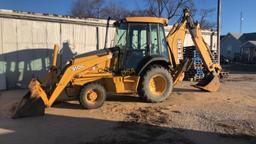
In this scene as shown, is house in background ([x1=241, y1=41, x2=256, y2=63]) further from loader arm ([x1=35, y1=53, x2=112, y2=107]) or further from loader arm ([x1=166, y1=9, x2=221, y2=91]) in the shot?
loader arm ([x1=35, y1=53, x2=112, y2=107])

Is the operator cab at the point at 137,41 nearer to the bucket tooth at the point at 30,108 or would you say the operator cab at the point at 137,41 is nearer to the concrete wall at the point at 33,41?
the bucket tooth at the point at 30,108

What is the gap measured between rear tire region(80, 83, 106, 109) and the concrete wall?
5.37 m

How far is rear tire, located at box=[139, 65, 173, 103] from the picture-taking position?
1054 centimetres

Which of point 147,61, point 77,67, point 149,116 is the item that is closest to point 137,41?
point 147,61

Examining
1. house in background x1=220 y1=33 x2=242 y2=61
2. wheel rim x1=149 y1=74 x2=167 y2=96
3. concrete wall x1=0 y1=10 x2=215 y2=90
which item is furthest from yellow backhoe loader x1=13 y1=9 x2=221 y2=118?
house in background x1=220 y1=33 x2=242 y2=61

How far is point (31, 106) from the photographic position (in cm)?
880

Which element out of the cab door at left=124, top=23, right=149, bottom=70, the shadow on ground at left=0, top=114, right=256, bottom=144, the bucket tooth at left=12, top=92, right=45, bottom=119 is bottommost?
the shadow on ground at left=0, top=114, right=256, bottom=144

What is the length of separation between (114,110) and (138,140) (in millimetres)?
2848

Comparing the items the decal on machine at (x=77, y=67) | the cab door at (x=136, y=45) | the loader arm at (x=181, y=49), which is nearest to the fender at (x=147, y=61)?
the cab door at (x=136, y=45)

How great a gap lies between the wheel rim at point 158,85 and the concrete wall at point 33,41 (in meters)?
5.96

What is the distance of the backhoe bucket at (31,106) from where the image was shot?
871 cm

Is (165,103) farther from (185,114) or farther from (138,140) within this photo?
(138,140)

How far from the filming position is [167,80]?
10875 millimetres

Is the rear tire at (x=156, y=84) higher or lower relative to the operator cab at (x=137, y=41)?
lower
